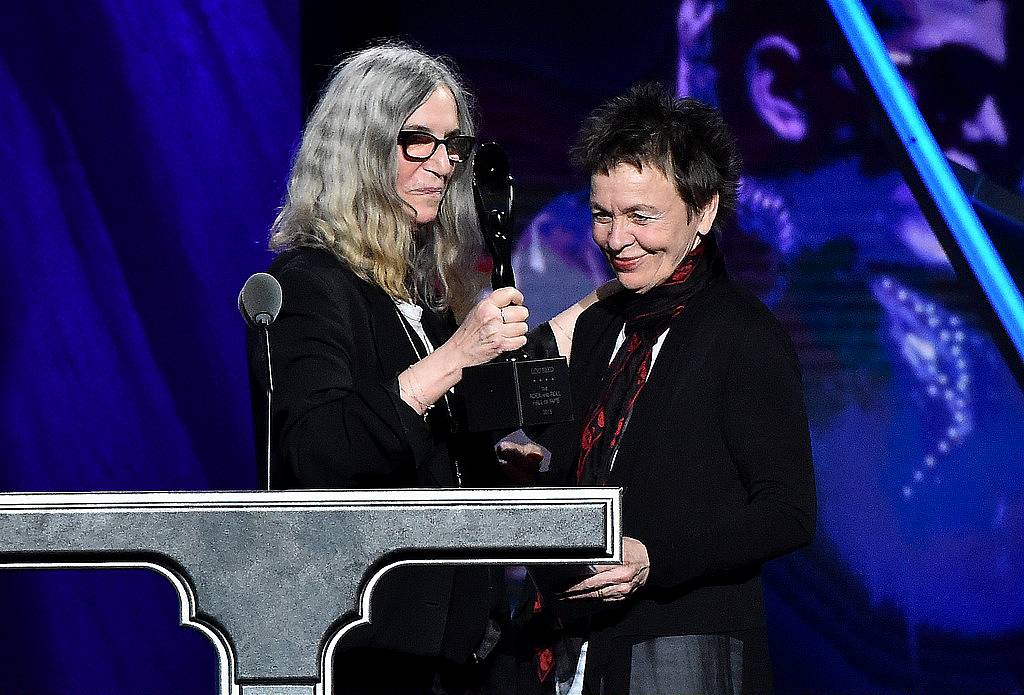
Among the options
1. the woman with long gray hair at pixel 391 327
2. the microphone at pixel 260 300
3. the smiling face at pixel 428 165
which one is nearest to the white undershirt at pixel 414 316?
the woman with long gray hair at pixel 391 327

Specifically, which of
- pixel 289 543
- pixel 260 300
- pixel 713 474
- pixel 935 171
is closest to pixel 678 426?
pixel 713 474

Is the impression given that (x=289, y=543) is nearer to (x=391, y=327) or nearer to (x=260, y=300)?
(x=260, y=300)

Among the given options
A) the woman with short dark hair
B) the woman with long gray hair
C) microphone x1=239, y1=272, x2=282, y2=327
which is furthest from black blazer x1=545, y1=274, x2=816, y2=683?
→ microphone x1=239, y1=272, x2=282, y2=327

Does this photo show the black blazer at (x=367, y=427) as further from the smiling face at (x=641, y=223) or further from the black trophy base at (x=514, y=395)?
the smiling face at (x=641, y=223)

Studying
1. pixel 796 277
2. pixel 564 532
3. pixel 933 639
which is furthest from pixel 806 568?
pixel 564 532

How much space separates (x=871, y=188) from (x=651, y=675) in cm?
224

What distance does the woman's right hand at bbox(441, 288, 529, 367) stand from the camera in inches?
63.4

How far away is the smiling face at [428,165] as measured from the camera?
196cm

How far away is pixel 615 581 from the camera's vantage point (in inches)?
62.4

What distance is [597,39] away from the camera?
379 centimetres

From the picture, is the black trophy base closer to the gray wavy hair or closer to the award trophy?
the award trophy

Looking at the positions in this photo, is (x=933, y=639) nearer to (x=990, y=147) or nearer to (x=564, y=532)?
(x=990, y=147)

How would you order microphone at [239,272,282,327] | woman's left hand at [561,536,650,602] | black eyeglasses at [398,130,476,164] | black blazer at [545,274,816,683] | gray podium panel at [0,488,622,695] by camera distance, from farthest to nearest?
black eyeglasses at [398,130,476,164]
black blazer at [545,274,816,683]
woman's left hand at [561,536,650,602]
microphone at [239,272,282,327]
gray podium panel at [0,488,622,695]

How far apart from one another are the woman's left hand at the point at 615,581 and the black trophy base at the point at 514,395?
20cm
